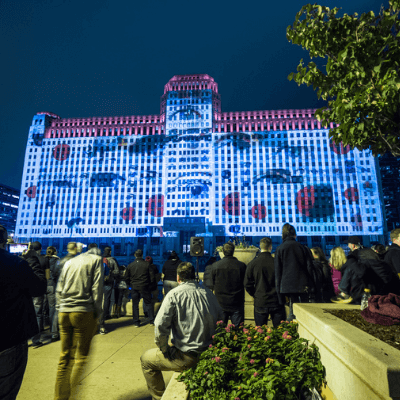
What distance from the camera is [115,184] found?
92.8 metres

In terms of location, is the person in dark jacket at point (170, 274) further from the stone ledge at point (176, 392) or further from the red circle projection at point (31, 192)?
the red circle projection at point (31, 192)

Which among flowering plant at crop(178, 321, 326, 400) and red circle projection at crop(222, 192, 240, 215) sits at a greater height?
red circle projection at crop(222, 192, 240, 215)

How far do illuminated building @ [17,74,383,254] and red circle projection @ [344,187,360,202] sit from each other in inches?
10.4

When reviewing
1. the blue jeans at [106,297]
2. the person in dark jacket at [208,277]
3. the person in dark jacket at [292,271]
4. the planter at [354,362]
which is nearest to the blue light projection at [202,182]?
the blue jeans at [106,297]

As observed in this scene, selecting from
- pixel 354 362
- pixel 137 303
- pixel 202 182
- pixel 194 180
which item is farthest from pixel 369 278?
pixel 194 180

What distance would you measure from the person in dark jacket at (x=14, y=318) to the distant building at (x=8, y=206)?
15808cm

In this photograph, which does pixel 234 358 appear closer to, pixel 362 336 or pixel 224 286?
pixel 362 336

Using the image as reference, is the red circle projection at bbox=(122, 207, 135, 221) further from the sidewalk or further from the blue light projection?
the sidewalk

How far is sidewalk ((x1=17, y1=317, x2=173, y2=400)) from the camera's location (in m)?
4.61

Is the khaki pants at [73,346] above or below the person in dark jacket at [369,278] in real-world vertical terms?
below

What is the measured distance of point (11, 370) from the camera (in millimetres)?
2883

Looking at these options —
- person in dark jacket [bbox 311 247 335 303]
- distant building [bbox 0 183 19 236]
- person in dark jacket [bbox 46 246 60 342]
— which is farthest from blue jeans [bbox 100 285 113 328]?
distant building [bbox 0 183 19 236]

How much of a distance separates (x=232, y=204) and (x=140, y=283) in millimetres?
78133

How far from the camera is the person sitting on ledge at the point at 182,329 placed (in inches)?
146
